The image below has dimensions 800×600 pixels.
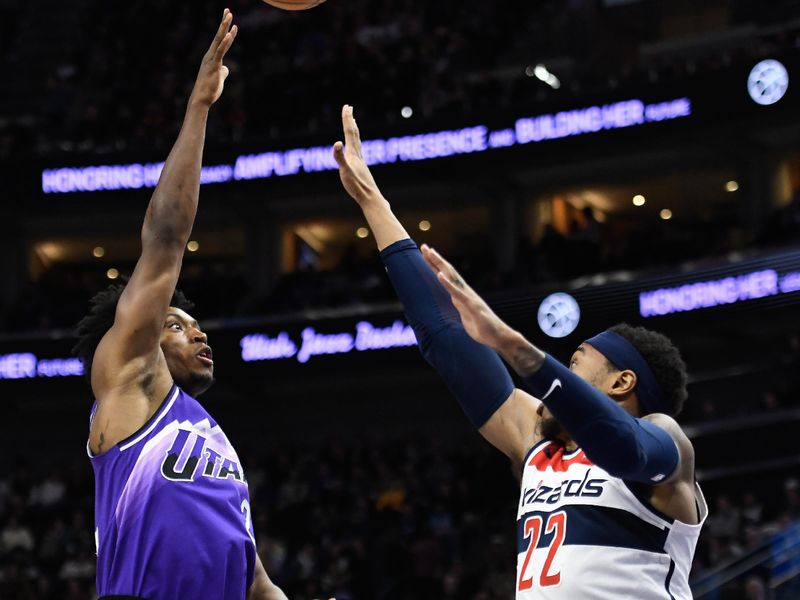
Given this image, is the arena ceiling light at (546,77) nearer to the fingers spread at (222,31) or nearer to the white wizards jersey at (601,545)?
the fingers spread at (222,31)

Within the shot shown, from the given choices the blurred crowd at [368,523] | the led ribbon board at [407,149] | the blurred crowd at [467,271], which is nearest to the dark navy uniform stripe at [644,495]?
the blurred crowd at [368,523]

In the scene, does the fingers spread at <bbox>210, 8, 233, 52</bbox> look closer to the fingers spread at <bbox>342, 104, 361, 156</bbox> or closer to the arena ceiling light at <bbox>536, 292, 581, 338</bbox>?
the fingers spread at <bbox>342, 104, 361, 156</bbox>

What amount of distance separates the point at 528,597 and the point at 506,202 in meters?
19.3

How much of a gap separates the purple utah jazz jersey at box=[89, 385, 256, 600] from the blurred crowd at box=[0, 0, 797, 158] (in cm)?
1613

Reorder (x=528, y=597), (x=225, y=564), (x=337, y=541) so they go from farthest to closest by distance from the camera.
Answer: (x=337, y=541) < (x=225, y=564) < (x=528, y=597)

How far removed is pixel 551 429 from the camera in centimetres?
355

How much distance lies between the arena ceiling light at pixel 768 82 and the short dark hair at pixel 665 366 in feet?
49.7

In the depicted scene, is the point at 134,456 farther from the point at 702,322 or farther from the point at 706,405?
the point at 702,322

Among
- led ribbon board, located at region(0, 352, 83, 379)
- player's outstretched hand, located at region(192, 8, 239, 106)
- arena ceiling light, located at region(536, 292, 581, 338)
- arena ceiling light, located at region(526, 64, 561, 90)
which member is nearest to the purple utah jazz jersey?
player's outstretched hand, located at region(192, 8, 239, 106)

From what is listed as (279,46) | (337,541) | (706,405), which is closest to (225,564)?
(706,405)

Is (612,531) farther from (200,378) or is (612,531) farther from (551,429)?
(200,378)

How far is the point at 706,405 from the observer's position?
13492 mm

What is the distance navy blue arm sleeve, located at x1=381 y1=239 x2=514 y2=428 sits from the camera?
366cm

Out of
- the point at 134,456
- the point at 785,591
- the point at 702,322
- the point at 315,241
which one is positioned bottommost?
the point at 785,591
